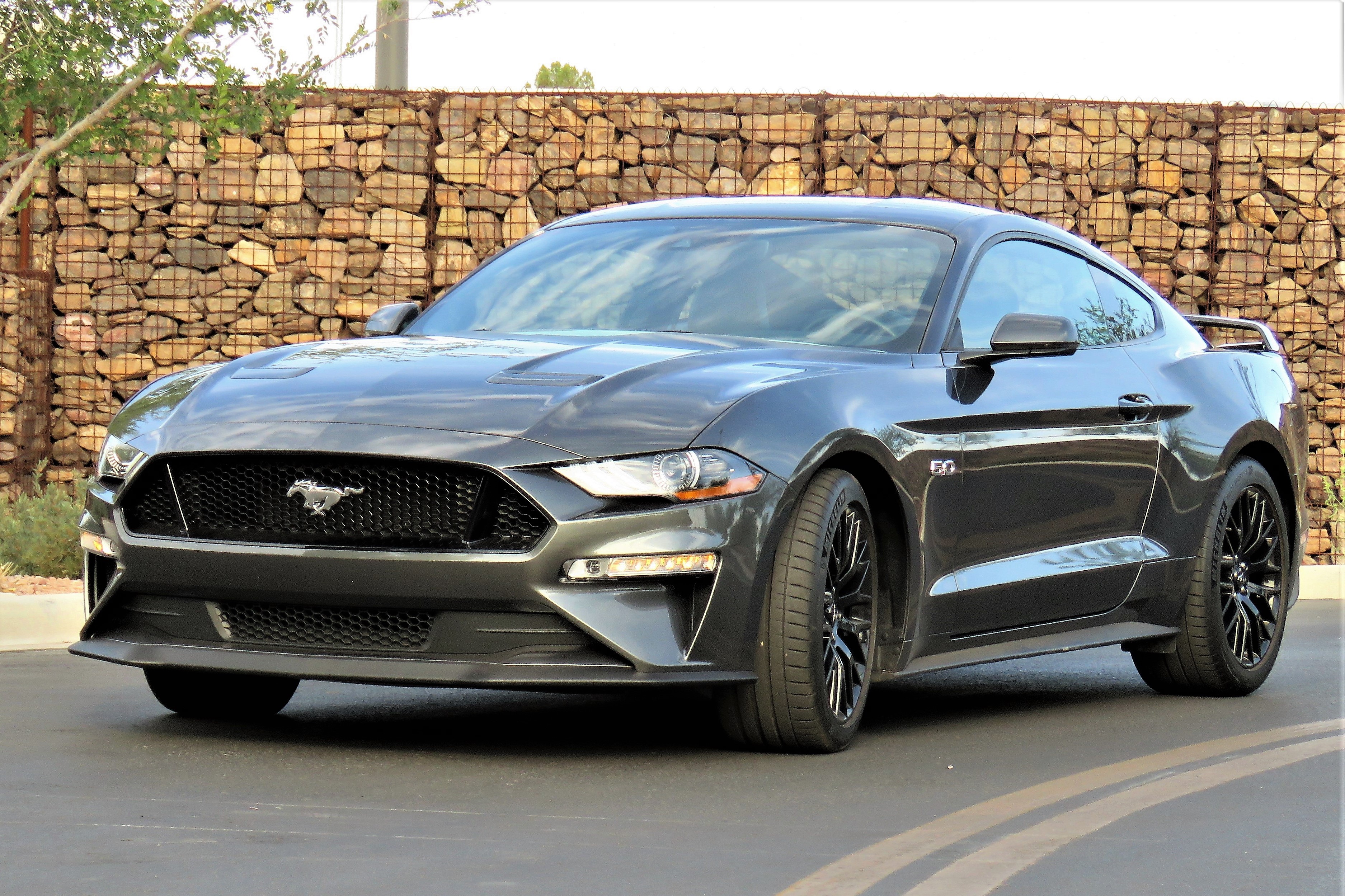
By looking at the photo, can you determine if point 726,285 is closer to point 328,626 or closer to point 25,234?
point 328,626

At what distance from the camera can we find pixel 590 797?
5.25 metres

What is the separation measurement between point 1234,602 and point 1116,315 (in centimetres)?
122

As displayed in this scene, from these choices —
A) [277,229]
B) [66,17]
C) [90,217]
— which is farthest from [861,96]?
[66,17]

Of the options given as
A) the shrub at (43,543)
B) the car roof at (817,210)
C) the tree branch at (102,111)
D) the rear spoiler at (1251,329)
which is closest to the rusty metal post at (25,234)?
the tree branch at (102,111)

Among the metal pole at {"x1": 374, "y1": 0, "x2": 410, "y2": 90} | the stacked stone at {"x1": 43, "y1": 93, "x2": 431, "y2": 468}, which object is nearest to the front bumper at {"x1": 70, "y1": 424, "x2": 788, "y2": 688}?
the stacked stone at {"x1": 43, "y1": 93, "x2": 431, "y2": 468}

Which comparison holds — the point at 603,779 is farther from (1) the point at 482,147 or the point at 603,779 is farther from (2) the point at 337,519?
(1) the point at 482,147

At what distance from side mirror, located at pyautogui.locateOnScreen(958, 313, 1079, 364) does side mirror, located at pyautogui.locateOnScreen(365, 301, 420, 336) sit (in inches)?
77.7

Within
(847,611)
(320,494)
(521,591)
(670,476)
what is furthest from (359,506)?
(847,611)

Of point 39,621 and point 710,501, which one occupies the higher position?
point 710,501

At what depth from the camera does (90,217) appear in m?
16.2

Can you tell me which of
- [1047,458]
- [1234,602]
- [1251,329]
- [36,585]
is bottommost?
[36,585]

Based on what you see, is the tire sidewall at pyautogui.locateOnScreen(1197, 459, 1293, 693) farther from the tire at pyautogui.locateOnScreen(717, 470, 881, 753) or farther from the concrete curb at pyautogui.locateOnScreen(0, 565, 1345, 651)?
the concrete curb at pyautogui.locateOnScreen(0, 565, 1345, 651)

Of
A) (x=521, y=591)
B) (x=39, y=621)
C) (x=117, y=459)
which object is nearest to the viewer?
(x=521, y=591)

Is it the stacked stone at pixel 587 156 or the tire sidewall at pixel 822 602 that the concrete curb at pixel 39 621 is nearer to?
the tire sidewall at pixel 822 602
